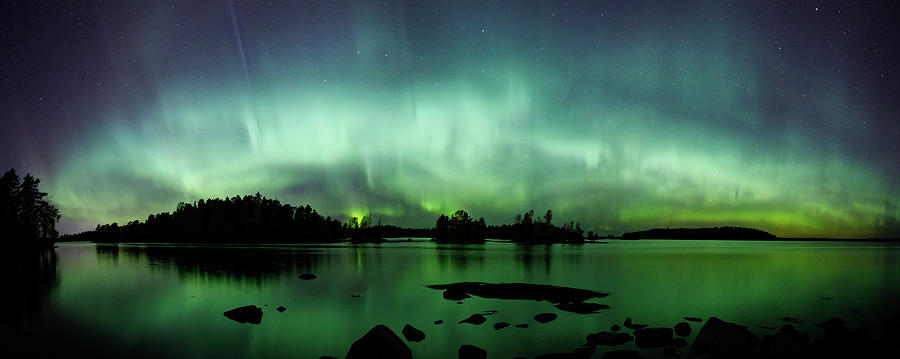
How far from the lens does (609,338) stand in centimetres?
2134

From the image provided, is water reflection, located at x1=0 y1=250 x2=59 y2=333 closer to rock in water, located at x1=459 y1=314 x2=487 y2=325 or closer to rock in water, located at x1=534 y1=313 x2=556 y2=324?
rock in water, located at x1=459 y1=314 x2=487 y2=325

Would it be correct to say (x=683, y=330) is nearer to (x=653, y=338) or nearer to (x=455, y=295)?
(x=653, y=338)

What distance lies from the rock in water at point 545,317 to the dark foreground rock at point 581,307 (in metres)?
2.91

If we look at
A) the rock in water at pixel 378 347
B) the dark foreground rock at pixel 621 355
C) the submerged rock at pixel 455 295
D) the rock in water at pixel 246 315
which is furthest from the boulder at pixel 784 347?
the rock in water at pixel 246 315

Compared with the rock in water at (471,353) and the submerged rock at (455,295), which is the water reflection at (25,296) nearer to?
the rock in water at (471,353)

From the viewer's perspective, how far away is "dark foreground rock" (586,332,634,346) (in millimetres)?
20938

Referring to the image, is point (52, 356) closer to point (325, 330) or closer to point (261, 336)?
point (261, 336)

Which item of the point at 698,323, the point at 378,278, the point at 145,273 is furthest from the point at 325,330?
the point at 145,273

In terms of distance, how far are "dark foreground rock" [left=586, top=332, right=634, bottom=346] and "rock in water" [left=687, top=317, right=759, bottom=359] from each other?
377 centimetres

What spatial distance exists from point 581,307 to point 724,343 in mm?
14233

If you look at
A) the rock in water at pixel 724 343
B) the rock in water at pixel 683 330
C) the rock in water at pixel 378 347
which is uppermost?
the rock in water at pixel 378 347

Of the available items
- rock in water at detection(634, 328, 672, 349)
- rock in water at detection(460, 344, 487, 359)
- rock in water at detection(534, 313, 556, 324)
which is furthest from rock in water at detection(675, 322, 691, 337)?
rock in water at detection(460, 344, 487, 359)

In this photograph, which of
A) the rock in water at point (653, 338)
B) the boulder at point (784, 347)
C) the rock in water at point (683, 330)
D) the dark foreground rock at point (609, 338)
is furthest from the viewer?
the rock in water at point (683, 330)

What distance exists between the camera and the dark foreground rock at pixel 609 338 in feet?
68.7
